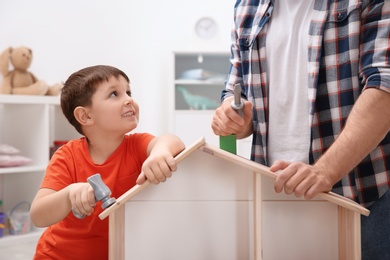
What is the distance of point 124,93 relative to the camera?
124cm

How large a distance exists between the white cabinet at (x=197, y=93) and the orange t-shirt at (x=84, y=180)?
9.11 ft

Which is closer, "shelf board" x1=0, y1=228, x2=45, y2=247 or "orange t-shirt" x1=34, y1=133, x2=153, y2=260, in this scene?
"orange t-shirt" x1=34, y1=133, x2=153, y2=260

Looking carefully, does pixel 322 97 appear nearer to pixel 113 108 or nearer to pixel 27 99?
pixel 113 108

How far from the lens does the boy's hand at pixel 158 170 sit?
0.88 metres

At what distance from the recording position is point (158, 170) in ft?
2.89

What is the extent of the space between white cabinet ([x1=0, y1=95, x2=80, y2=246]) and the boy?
1993 mm

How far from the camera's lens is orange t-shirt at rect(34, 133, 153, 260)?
3.69 ft

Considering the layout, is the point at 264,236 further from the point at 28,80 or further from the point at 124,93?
the point at 28,80

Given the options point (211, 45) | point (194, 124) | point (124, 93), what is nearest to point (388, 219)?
point (124, 93)

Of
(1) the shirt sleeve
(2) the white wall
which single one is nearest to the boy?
(1) the shirt sleeve

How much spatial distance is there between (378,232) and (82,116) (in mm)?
779

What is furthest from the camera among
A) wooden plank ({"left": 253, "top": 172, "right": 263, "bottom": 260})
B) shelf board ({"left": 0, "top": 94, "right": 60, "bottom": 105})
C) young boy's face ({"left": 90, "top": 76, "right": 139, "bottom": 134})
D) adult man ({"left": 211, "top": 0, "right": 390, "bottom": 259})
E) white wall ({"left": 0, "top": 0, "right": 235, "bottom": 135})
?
white wall ({"left": 0, "top": 0, "right": 235, "bottom": 135})

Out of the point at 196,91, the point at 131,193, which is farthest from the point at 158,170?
the point at 196,91

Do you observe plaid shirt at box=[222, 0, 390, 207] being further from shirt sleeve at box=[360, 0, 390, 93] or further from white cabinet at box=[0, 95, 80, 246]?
white cabinet at box=[0, 95, 80, 246]
